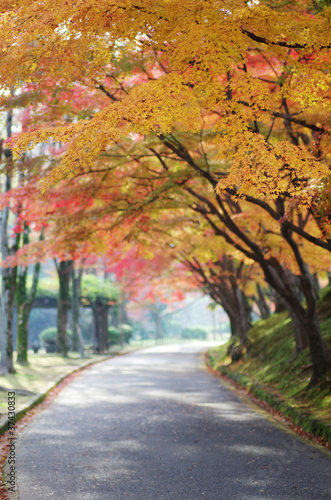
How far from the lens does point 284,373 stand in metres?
11.9

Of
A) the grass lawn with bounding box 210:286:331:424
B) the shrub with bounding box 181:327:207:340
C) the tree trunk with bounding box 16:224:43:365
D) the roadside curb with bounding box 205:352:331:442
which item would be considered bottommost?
the shrub with bounding box 181:327:207:340

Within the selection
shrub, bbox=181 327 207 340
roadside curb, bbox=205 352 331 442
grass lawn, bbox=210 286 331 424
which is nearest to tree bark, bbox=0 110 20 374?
roadside curb, bbox=205 352 331 442

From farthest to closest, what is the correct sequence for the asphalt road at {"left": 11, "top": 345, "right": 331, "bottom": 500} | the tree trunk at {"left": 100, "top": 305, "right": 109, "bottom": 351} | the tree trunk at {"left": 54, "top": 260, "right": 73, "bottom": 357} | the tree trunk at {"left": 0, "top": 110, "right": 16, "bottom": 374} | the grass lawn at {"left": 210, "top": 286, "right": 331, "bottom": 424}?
the tree trunk at {"left": 100, "top": 305, "right": 109, "bottom": 351} < the tree trunk at {"left": 54, "top": 260, "right": 73, "bottom": 357} < the tree trunk at {"left": 0, "top": 110, "right": 16, "bottom": 374} < the grass lawn at {"left": 210, "top": 286, "right": 331, "bottom": 424} < the asphalt road at {"left": 11, "top": 345, "right": 331, "bottom": 500}

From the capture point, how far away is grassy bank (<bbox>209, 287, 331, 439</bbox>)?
312 inches

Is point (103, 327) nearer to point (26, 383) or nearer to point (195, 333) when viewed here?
point (26, 383)

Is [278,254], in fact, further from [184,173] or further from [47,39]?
[47,39]

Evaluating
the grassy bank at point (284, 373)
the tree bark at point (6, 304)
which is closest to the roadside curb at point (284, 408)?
the grassy bank at point (284, 373)

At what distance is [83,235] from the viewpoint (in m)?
10.6

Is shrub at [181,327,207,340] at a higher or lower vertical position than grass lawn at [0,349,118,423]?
lower

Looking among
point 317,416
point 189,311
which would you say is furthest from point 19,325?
point 189,311

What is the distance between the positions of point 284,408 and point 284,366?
368cm

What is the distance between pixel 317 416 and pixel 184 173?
4851 mm

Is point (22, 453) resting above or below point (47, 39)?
below

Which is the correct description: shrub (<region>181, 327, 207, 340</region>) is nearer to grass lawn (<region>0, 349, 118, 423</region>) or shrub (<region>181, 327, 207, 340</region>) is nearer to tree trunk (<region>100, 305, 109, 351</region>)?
tree trunk (<region>100, 305, 109, 351</region>)
